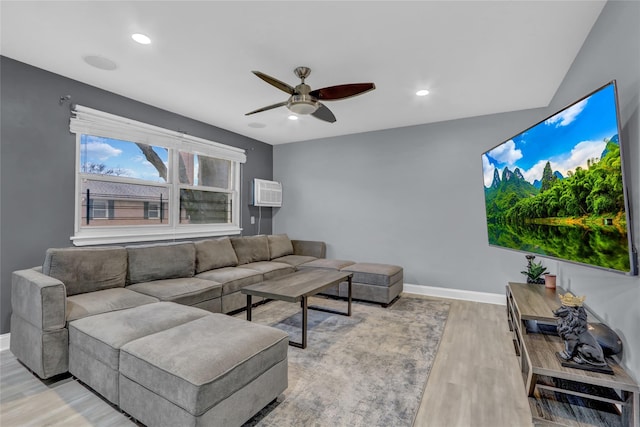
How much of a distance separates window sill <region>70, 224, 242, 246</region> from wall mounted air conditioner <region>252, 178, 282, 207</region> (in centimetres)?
81

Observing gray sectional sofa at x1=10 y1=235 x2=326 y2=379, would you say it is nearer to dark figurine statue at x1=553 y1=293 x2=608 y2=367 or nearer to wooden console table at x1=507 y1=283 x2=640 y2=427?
wooden console table at x1=507 y1=283 x2=640 y2=427

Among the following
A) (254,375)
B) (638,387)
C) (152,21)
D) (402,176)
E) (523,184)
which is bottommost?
(254,375)

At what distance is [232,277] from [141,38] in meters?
2.46

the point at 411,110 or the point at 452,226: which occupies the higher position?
the point at 411,110

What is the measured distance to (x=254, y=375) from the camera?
1.68 m

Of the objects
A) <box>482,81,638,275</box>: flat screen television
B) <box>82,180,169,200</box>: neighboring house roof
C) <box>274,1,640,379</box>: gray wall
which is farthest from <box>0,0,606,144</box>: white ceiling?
<box>82,180,169,200</box>: neighboring house roof

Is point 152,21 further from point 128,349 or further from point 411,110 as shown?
point 411,110

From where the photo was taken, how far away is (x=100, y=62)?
271 centimetres

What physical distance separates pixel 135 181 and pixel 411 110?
3.61 metres

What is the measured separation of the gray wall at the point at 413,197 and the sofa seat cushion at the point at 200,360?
8.34 feet

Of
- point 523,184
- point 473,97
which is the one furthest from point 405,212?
point 523,184

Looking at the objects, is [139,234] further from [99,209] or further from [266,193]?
[266,193]

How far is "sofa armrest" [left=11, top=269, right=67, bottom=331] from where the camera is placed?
2.05 metres

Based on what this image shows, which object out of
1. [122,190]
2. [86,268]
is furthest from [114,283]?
[122,190]
